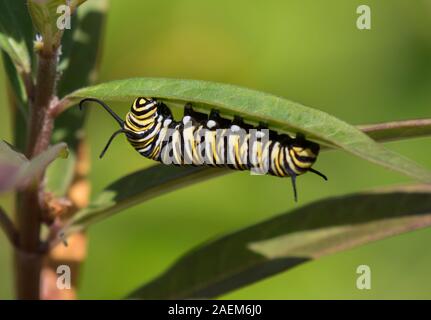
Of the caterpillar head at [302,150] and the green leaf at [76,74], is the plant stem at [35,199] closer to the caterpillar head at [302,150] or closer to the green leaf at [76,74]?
the green leaf at [76,74]

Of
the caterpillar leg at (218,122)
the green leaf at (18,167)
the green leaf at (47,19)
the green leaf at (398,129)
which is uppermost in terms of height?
the green leaf at (47,19)

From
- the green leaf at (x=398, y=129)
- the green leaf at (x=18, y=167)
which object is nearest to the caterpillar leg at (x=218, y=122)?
the green leaf at (x=398, y=129)

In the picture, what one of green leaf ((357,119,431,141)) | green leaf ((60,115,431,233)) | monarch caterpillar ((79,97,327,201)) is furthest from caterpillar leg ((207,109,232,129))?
green leaf ((357,119,431,141))

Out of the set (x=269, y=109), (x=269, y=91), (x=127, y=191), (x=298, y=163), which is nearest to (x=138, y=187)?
(x=127, y=191)

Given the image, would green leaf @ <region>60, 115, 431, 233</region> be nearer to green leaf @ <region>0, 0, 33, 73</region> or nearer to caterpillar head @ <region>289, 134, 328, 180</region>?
caterpillar head @ <region>289, 134, 328, 180</region>

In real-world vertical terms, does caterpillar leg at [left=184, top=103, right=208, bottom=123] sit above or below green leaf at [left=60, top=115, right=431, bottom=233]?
above

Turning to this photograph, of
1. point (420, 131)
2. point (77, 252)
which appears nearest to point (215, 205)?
point (77, 252)
